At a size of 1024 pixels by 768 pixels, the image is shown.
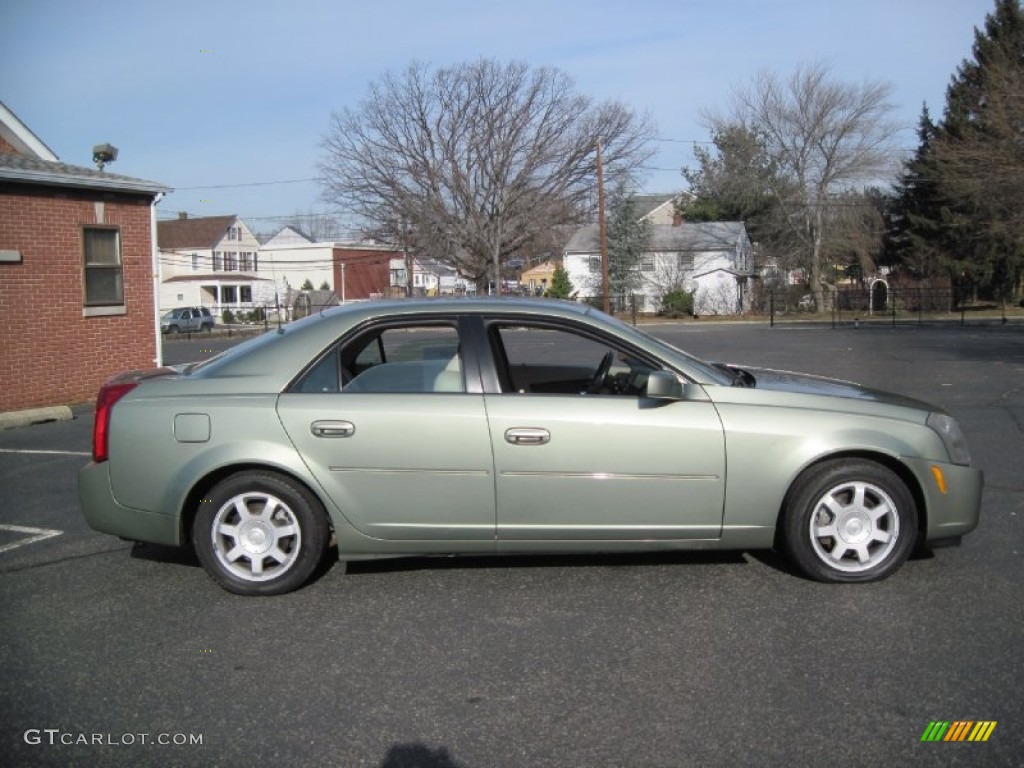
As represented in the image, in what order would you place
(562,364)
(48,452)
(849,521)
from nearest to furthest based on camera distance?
(849,521) < (562,364) < (48,452)

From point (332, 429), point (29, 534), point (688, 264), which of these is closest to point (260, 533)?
point (332, 429)

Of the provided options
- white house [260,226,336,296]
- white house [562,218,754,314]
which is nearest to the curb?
white house [562,218,754,314]

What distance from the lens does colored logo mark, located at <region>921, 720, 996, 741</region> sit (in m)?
3.31

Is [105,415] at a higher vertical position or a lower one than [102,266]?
lower

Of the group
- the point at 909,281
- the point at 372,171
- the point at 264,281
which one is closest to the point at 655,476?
the point at 372,171

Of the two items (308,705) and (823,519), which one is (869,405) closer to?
(823,519)

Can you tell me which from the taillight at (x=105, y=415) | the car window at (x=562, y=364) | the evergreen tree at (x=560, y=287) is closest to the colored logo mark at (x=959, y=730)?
the car window at (x=562, y=364)

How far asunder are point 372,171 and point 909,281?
99.7ft

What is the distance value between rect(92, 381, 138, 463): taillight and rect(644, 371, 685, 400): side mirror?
8.95 feet

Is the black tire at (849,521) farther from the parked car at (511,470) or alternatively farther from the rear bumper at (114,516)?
the rear bumper at (114,516)

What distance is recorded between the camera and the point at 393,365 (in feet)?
17.0

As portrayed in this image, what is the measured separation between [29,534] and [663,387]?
4.34m

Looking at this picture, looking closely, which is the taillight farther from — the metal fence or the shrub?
the shrub

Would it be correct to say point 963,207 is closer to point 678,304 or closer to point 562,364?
point 678,304
